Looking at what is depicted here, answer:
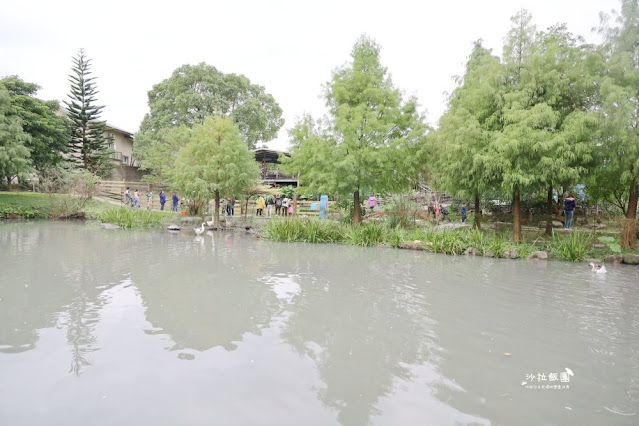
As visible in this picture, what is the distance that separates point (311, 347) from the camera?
458 centimetres

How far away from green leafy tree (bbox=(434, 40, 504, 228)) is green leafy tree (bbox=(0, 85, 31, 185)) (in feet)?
67.8

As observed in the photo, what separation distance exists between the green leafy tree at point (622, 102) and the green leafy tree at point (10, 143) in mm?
24873

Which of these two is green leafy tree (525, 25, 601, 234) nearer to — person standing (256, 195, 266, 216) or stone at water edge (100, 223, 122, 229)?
person standing (256, 195, 266, 216)

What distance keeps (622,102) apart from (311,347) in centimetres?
1075

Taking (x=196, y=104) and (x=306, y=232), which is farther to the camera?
(x=196, y=104)

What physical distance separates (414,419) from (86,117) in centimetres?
3541

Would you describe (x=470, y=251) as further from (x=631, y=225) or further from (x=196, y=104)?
(x=196, y=104)

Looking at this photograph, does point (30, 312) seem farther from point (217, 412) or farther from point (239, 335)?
point (217, 412)

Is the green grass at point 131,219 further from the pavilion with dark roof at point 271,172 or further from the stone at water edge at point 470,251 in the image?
the stone at water edge at point 470,251

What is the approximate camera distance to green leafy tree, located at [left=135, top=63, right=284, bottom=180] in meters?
34.3

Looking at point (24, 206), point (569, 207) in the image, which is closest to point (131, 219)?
point (24, 206)

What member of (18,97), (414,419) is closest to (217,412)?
(414,419)

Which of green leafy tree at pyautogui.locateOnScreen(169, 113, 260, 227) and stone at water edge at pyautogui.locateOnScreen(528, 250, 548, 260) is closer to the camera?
stone at water edge at pyautogui.locateOnScreen(528, 250, 548, 260)

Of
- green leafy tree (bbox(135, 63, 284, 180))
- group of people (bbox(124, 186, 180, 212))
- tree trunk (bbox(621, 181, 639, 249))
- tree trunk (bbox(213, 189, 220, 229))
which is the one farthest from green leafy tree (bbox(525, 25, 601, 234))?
green leafy tree (bbox(135, 63, 284, 180))
